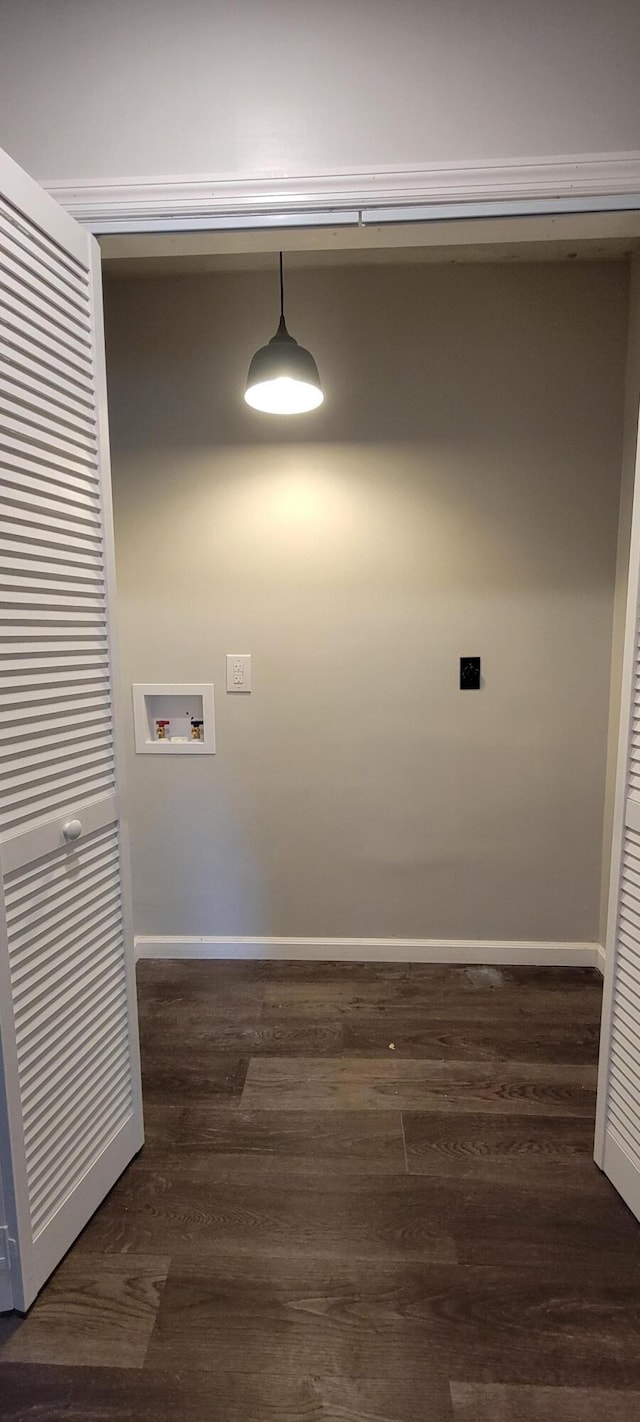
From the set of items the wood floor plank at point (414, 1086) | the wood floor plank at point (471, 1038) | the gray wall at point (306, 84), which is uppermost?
the gray wall at point (306, 84)

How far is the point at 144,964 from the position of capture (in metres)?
2.37

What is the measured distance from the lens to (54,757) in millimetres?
1147

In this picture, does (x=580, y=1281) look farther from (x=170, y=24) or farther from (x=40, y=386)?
(x=170, y=24)

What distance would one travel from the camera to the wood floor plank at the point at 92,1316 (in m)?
1.04

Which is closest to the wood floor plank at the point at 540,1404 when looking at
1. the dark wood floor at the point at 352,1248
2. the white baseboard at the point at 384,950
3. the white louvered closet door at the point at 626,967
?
the dark wood floor at the point at 352,1248

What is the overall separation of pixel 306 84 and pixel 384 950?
8.23ft

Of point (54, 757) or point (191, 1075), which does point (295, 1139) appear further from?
point (54, 757)

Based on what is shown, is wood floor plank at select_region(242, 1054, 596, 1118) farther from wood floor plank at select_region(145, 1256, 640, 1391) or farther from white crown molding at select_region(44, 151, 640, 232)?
white crown molding at select_region(44, 151, 640, 232)

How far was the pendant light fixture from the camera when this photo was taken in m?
1.67

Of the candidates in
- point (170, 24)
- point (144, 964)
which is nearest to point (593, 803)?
point (144, 964)

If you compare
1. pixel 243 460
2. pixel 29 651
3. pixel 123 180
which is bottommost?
pixel 29 651

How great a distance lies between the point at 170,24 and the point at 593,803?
2.44 m

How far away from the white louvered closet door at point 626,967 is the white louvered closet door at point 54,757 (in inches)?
45.6

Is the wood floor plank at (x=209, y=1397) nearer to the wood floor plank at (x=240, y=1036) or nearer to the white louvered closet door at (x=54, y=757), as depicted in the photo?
the white louvered closet door at (x=54, y=757)
